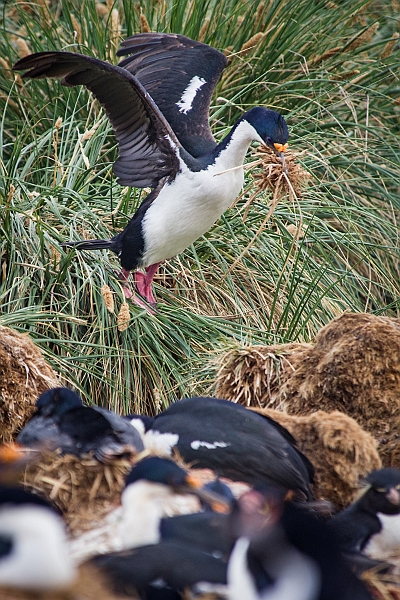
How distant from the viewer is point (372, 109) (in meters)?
5.99

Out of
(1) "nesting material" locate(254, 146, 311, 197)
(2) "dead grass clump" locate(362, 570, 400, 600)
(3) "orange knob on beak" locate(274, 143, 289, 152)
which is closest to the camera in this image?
(2) "dead grass clump" locate(362, 570, 400, 600)

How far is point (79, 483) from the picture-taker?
8.87 ft

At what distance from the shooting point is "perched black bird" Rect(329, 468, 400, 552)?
261 cm

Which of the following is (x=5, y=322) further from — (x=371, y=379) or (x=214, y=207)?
(x=371, y=379)

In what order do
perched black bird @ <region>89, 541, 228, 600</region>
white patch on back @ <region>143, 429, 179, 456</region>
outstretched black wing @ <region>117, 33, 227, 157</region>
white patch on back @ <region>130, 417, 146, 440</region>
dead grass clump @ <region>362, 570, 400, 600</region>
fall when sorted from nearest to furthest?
perched black bird @ <region>89, 541, 228, 600</region> → dead grass clump @ <region>362, 570, 400, 600</region> → white patch on back @ <region>143, 429, 179, 456</region> → white patch on back @ <region>130, 417, 146, 440</region> → outstretched black wing @ <region>117, 33, 227, 157</region>

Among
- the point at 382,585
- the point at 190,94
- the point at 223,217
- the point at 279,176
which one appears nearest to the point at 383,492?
the point at 382,585

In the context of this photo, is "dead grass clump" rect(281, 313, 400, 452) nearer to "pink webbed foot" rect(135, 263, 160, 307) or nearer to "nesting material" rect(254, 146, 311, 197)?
"nesting material" rect(254, 146, 311, 197)

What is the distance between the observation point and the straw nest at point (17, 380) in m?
3.44

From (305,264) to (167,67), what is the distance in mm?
1429

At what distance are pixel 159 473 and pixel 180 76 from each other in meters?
3.24

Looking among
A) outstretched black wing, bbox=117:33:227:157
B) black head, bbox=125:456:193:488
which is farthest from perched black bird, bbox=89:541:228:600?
outstretched black wing, bbox=117:33:227:157

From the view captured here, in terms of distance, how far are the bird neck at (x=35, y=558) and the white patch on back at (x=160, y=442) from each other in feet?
3.44

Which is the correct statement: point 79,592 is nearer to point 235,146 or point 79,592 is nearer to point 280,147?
point 280,147

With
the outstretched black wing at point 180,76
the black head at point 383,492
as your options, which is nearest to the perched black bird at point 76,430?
the black head at point 383,492
